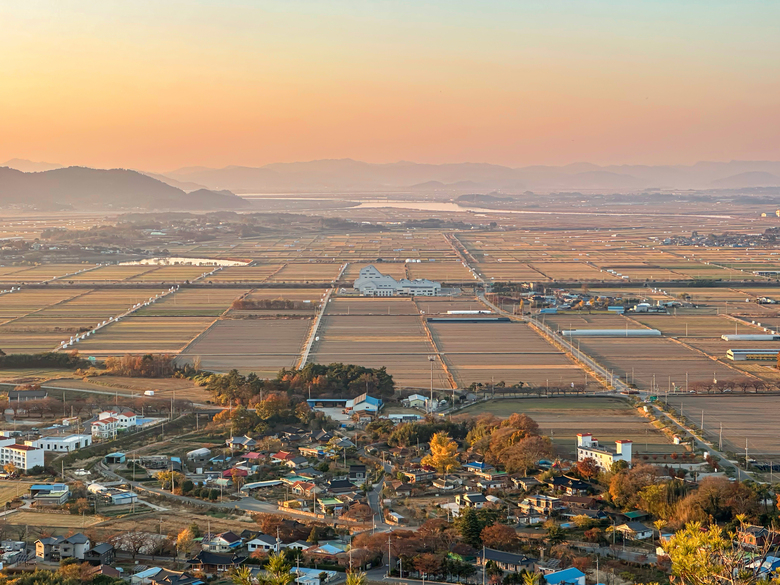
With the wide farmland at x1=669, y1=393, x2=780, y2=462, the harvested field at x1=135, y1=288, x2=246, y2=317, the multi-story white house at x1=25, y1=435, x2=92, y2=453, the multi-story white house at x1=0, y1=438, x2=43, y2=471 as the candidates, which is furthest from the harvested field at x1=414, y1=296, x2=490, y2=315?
the multi-story white house at x1=0, y1=438, x2=43, y2=471

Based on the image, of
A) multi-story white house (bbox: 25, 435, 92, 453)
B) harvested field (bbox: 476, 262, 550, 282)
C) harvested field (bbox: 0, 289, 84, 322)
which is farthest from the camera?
harvested field (bbox: 476, 262, 550, 282)

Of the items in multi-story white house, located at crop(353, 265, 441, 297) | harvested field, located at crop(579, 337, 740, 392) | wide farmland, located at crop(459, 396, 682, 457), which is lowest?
wide farmland, located at crop(459, 396, 682, 457)

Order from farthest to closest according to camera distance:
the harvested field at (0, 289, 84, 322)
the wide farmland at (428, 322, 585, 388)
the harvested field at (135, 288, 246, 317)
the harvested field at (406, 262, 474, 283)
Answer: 1. the harvested field at (406, 262, 474, 283)
2. the harvested field at (0, 289, 84, 322)
3. the harvested field at (135, 288, 246, 317)
4. the wide farmland at (428, 322, 585, 388)

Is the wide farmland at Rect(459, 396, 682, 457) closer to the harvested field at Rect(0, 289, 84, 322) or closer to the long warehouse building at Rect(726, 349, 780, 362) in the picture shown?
the long warehouse building at Rect(726, 349, 780, 362)

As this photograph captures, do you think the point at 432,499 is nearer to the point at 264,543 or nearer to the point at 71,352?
the point at 264,543

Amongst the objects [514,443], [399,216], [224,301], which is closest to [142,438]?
[514,443]

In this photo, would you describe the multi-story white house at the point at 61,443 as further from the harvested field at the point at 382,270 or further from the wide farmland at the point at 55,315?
the harvested field at the point at 382,270

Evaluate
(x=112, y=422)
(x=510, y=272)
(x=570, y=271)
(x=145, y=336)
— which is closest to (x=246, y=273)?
(x=510, y=272)
